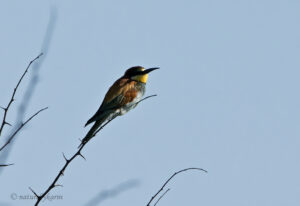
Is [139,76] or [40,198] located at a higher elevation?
[139,76]

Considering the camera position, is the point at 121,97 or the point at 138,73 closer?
the point at 121,97

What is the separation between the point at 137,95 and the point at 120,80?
28cm

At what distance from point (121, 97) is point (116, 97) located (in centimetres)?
4

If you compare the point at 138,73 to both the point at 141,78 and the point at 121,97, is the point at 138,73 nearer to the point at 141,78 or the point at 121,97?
the point at 141,78

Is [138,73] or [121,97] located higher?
[138,73]

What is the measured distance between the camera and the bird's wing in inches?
186

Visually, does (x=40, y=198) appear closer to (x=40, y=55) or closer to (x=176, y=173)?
(x=40, y=55)

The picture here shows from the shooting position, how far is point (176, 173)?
7.49 ft

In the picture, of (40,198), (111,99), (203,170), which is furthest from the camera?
(111,99)

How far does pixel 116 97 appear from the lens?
4840mm

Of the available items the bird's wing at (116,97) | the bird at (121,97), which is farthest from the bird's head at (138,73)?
the bird's wing at (116,97)

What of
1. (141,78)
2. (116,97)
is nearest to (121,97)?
(116,97)

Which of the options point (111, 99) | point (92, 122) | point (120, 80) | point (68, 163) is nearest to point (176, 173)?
point (68, 163)

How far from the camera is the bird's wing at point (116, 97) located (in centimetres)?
473
